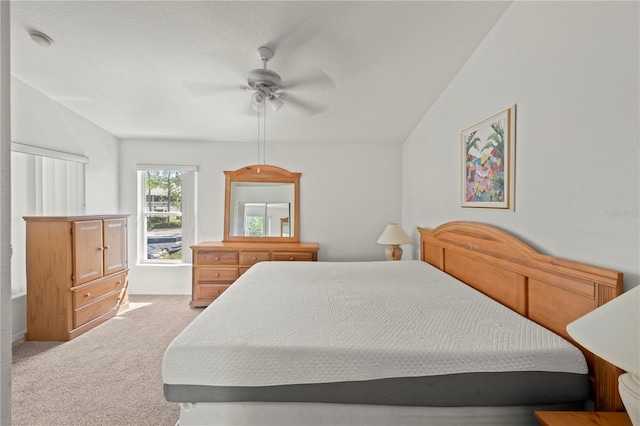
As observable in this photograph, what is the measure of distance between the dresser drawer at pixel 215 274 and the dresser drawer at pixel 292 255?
54cm

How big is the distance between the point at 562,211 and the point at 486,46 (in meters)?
1.45

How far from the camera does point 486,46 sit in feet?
7.39

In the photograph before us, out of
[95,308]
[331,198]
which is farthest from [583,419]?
[95,308]

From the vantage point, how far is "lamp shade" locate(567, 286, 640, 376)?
76 centimetres

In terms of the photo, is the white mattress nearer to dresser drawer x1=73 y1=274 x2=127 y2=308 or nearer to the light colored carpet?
the light colored carpet

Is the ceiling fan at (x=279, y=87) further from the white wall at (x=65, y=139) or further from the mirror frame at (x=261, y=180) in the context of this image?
the white wall at (x=65, y=139)

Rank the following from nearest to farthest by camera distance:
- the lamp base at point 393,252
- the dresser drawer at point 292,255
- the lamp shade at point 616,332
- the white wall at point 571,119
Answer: the lamp shade at point 616,332 → the white wall at point 571,119 → the lamp base at point 393,252 → the dresser drawer at point 292,255

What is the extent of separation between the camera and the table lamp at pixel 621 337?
765mm

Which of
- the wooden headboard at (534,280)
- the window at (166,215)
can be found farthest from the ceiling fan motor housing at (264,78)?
the window at (166,215)

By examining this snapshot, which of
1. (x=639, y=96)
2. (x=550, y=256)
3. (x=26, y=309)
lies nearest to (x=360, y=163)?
(x=550, y=256)

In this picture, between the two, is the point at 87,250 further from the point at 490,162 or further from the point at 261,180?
the point at 490,162

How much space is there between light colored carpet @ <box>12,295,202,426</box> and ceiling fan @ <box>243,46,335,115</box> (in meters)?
2.29

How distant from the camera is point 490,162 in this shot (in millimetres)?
2184

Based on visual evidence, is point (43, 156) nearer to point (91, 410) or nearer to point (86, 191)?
point (86, 191)
